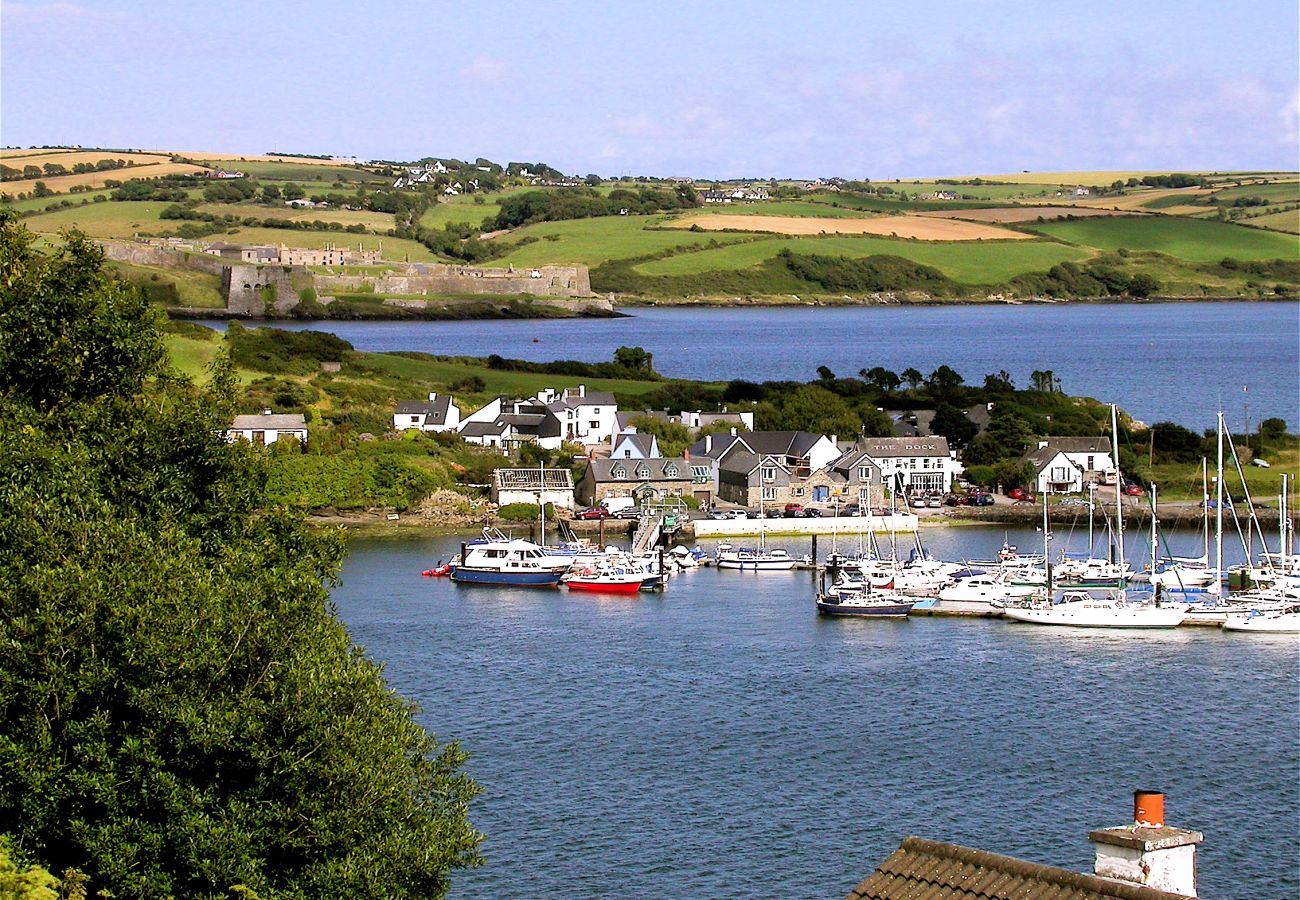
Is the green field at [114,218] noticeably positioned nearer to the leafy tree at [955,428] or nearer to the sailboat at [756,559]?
the leafy tree at [955,428]

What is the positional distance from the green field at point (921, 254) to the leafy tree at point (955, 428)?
370ft

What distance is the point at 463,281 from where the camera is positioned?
152750 millimetres

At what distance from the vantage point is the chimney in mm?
8438

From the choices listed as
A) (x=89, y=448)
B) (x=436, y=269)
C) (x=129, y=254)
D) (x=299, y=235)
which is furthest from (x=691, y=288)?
(x=89, y=448)

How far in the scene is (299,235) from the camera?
6235 inches

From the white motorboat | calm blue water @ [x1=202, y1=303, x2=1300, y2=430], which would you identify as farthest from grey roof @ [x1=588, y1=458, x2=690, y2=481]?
calm blue water @ [x1=202, y1=303, x2=1300, y2=430]

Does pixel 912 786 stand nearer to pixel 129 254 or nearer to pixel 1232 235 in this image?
pixel 129 254

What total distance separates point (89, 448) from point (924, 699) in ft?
56.3

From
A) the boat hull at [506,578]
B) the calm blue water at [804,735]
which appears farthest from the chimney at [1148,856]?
the boat hull at [506,578]

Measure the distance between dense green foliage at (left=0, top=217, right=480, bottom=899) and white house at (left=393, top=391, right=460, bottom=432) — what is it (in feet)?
143

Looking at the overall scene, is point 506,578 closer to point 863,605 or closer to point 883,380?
point 863,605

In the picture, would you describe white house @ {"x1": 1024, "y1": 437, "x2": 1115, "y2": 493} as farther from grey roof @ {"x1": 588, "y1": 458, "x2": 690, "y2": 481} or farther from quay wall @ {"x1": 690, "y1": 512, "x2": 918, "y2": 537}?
grey roof @ {"x1": 588, "y1": 458, "x2": 690, "y2": 481}

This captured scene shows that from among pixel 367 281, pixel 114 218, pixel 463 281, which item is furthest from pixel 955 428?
pixel 114 218

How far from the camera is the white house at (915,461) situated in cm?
5269
